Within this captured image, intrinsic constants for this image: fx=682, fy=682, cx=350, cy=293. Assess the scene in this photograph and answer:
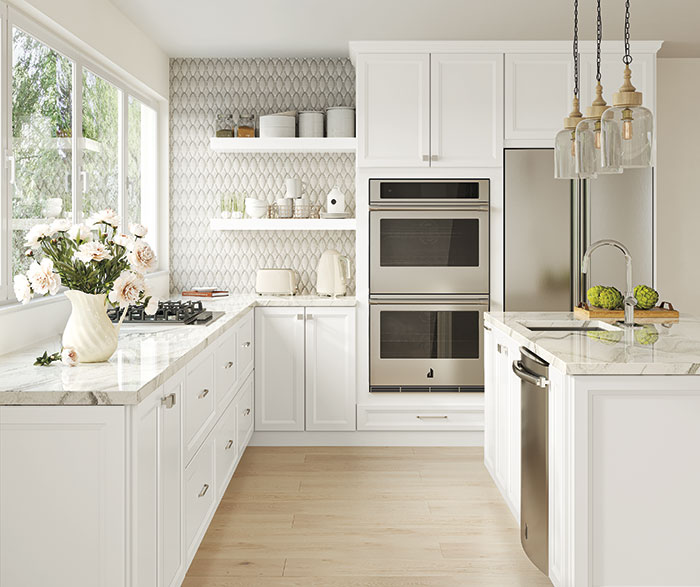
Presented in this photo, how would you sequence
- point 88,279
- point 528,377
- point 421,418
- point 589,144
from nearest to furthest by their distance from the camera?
point 88,279 → point 589,144 → point 528,377 → point 421,418

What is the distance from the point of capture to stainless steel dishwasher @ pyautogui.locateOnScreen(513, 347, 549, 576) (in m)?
2.35

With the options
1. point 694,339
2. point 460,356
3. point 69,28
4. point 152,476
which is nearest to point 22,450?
point 152,476

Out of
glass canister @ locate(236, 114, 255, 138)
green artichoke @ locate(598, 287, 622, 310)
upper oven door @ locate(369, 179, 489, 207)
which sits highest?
glass canister @ locate(236, 114, 255, 138)

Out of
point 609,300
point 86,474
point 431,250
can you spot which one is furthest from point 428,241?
point 86,474

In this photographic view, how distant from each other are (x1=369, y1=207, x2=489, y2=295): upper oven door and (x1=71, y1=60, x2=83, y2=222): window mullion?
171 cm

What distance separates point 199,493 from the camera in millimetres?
2631

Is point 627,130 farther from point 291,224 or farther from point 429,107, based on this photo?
point 291,224

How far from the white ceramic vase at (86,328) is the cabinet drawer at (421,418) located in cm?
231

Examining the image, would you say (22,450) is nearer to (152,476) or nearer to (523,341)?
(152,476)

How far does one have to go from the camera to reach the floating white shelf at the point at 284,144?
14.4 ft

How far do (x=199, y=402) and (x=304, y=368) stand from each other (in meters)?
1.67

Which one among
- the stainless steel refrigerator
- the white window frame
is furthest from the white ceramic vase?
the stainless steel refrigerator

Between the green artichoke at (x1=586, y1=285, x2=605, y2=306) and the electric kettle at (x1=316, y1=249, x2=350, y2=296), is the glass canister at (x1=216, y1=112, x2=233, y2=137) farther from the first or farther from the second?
the green artichoke at (x1=586, y1=285, x2=605, y2=306)

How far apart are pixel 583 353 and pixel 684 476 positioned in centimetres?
47
